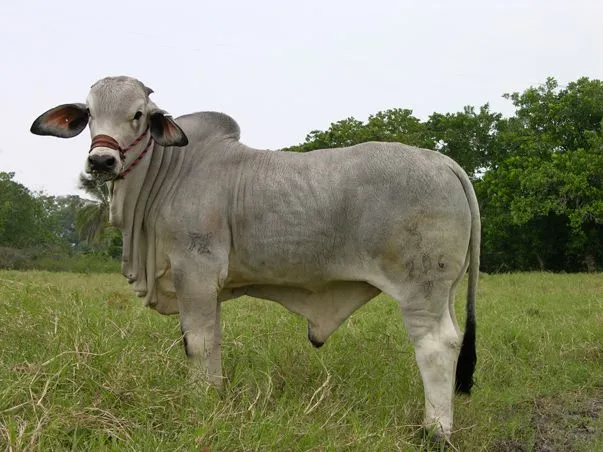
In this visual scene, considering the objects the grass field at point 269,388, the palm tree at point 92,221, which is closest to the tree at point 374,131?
the palm tree at point 92,221

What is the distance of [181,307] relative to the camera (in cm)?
373

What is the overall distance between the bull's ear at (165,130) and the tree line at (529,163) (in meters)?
17.8

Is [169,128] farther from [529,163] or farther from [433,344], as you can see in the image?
[529,163]

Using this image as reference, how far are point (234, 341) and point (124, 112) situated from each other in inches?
70.0

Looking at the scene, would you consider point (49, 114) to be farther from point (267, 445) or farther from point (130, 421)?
point (267, 445)

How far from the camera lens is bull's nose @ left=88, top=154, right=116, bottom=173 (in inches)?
134

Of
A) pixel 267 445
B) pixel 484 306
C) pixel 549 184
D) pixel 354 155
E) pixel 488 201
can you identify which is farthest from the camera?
pixel 488 201

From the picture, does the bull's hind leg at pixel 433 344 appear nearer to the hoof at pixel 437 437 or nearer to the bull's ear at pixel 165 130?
the hoof at pixel 437 437

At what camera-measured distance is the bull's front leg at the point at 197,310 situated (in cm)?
367

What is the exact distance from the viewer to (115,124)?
364 cm

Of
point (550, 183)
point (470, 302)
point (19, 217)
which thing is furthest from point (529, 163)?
point (19, 217)

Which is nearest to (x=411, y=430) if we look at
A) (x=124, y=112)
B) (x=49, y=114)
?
(x=124, y=112)

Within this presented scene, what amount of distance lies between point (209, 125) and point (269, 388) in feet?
5.15

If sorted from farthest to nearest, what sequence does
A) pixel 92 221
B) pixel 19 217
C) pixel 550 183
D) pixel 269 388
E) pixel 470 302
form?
pixel 92 221 < pixel 19 217 < pixel 550 183 < pixel 470 302 < pixel 269 388
